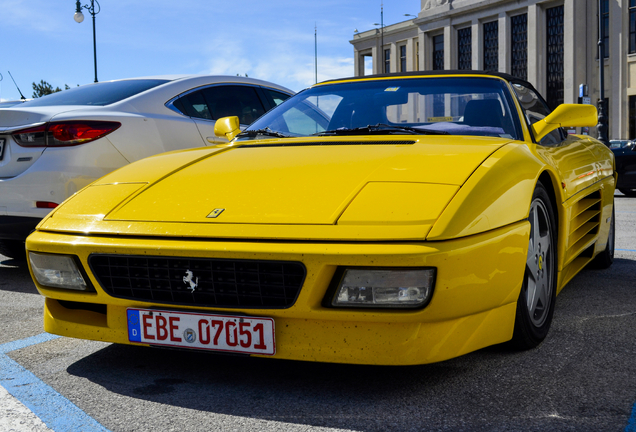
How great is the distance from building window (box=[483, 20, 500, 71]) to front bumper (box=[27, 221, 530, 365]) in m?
50.0

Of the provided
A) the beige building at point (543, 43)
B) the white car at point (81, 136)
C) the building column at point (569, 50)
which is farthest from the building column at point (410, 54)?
the white car at point (81, 136)

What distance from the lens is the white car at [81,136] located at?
4.16 metres

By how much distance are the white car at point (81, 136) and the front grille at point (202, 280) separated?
2022 millimetres

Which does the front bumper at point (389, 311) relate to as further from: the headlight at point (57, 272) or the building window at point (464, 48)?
the building window at point (464, 48)

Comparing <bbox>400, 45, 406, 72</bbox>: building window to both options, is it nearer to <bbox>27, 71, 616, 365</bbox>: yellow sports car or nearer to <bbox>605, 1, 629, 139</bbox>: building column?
<bbox>605, 1, 629, 139</bbox>: building column

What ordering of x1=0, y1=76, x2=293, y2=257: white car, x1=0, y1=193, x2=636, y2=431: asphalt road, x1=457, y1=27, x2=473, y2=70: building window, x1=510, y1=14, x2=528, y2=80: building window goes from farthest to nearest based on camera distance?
x1=457, y1=27, x2=473, y2=70: building window → x1=510, y1=14, x2=528, y2=80: building window → x1=0, y1=76, x2=293, y2=257: white car → x1=0, y1=193, x2=636, y2=431: asphalt road

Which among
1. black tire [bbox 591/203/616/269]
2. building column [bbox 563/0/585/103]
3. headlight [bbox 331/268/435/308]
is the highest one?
building column [bbox 563/0/585/103]

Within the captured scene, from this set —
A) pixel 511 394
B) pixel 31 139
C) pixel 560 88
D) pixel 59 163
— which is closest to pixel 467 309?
pixel 511 394

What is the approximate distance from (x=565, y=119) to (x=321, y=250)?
6.32 feet

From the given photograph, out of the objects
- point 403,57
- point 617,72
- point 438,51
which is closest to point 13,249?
point 617,72

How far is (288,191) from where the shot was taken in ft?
7.91

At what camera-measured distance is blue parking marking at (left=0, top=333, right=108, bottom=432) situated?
205cm

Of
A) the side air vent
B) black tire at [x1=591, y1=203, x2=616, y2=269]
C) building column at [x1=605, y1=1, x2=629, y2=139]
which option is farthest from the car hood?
building column at [x1=605, y1=1, x2=629, y2=139]

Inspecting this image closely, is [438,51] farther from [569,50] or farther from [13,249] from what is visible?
[13,249]
